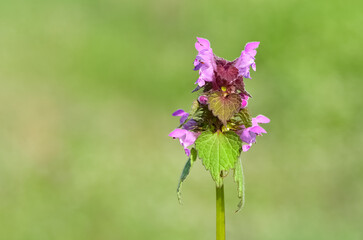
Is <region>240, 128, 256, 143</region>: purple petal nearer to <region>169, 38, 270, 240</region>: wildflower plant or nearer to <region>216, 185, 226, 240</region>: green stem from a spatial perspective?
<region>169, 38, 270, 240</region>: wildflower plant

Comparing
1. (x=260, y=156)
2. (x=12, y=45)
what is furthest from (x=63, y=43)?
(x=260, y=156)

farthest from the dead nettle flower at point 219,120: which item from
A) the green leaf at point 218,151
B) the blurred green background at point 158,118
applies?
the blurred green background at point 158,118

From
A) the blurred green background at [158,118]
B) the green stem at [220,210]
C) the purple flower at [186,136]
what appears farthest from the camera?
the blurred green background at [158,118]

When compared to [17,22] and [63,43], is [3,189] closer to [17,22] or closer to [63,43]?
[63,43]

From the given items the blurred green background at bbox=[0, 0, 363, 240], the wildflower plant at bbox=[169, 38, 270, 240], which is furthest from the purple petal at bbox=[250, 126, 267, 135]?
the blurred green background at bbox=[0, 0, 363, 240]

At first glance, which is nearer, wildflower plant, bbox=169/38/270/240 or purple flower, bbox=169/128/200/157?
wildflower plant, bbox=169/38/270/240

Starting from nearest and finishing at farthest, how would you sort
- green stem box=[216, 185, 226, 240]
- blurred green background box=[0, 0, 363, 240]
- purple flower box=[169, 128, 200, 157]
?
green stem box=[216, 185, 226, 240], purple flower box=[169, 128, 200, 157], blurred green background box=[0, 0, 363, 240]

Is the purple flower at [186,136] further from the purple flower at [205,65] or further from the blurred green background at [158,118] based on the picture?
the blurred green background at [158,118]
